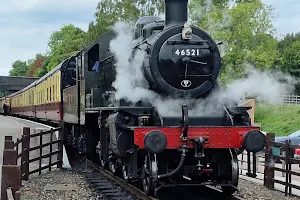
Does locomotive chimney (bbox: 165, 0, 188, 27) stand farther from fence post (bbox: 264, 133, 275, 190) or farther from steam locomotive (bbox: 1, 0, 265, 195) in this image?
fence post (bbox: 264, 133, 275, 190)

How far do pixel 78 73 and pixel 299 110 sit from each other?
81.8 feet

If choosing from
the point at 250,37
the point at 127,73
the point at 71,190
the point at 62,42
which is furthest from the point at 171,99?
the point at 62,42

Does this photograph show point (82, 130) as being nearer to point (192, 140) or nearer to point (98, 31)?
point (192, 140)

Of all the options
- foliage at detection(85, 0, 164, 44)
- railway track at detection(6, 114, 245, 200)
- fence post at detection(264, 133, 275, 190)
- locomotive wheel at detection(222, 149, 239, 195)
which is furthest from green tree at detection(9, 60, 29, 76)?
locomotive wheel at detection(222, 149, 239, 195)

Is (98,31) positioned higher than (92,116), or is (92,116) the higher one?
(98,31)

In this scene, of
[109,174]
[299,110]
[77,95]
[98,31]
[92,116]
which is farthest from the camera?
[98,31]

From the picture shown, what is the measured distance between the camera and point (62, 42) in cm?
8731

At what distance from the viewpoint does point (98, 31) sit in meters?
41.1

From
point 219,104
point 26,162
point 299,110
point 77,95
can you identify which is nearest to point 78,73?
point 77,95

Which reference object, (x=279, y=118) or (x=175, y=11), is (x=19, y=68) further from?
(x=175, y=11)

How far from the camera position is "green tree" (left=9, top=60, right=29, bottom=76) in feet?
479

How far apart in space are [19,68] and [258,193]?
5709 inches

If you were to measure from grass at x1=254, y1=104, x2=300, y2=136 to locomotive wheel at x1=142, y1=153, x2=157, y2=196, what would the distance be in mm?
25329

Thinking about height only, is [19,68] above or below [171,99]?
above
